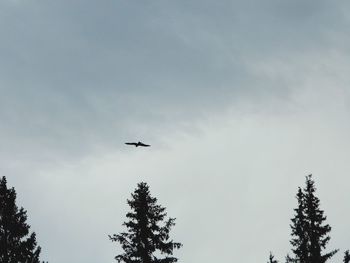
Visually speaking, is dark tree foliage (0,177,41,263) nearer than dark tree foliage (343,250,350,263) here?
Yes

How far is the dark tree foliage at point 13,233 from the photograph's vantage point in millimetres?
29703

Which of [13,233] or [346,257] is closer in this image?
[13,233]

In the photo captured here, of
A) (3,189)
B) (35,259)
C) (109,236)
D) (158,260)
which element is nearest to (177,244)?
(158,260)

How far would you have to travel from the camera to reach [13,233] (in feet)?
99.8

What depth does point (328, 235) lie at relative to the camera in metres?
36.2

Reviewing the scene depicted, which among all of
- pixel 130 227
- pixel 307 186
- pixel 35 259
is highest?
pixel 307 186

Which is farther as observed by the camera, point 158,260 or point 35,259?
point 158,260

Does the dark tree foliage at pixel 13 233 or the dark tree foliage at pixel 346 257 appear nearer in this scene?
the dark tree foliage at pixel 13 233

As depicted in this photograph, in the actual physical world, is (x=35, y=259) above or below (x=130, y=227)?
below

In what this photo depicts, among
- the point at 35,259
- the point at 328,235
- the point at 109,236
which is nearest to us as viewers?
the point at 35,259

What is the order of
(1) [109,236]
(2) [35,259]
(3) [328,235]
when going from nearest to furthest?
1. (2) [35,259]
2. (1) [109,236]
3. (3) [328,235]

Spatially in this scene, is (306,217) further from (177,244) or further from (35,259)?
(35,259)

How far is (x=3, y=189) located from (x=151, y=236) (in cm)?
859

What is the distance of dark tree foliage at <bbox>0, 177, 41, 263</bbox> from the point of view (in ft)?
97.5
